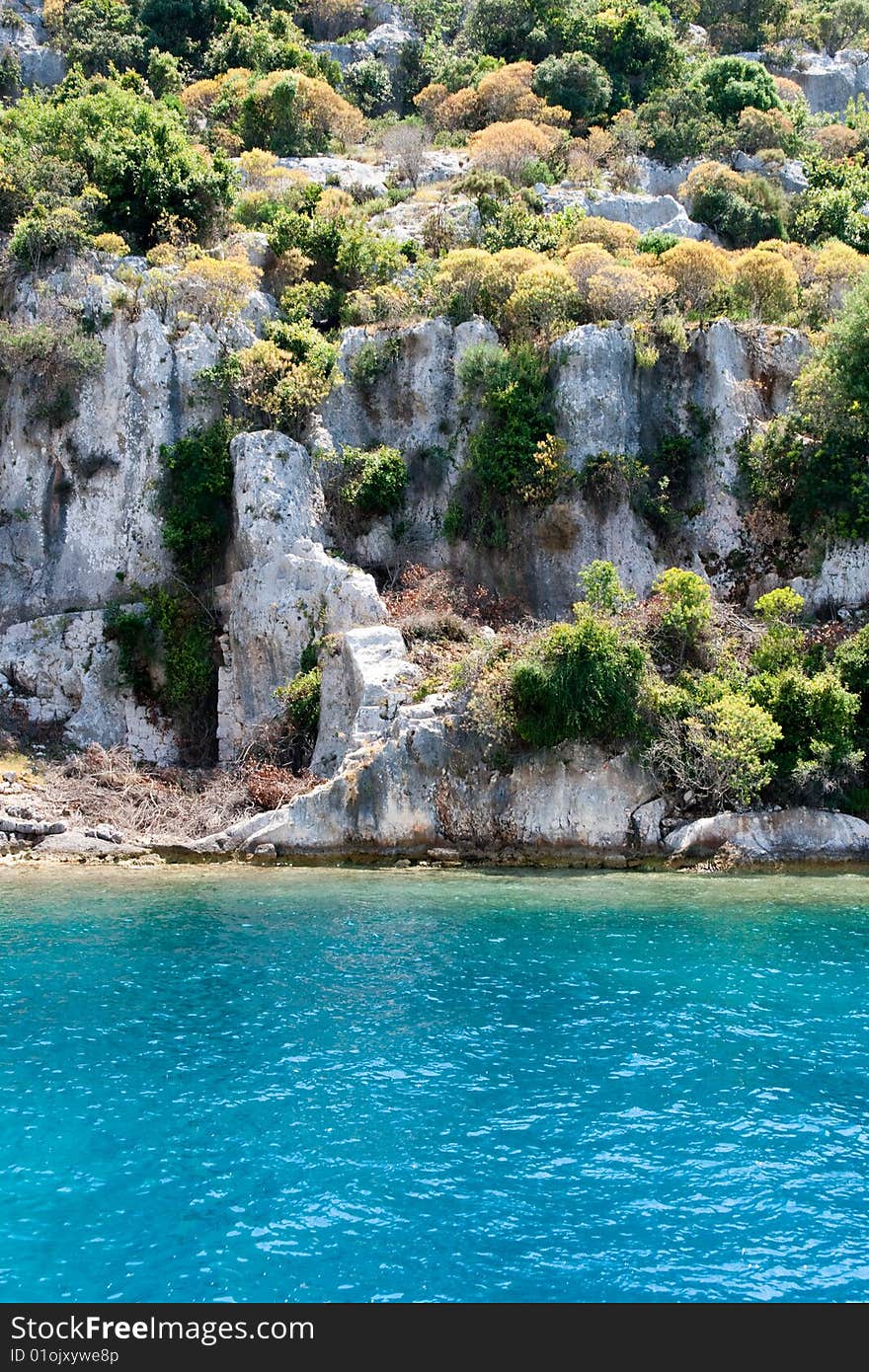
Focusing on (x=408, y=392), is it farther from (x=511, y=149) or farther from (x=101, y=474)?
(x=511, y=149)

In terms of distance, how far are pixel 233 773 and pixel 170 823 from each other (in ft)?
8.58

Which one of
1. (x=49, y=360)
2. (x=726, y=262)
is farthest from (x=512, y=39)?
(x=49, y=360)

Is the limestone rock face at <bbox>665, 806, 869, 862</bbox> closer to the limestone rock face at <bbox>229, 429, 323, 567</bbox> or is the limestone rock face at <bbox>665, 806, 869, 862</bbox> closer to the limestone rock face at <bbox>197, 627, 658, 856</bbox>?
the limestone rock face at <bbox>197, 627, 658, 856</bbox>

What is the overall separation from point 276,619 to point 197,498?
19.1ft

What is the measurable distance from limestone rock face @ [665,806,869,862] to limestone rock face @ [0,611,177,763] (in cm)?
1688

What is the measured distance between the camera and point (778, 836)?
27875 mm

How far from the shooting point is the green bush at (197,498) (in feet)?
118

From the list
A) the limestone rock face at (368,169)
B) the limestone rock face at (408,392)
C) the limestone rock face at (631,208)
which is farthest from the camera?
the limestone rock face at (368,169)

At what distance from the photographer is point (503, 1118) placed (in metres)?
12.1

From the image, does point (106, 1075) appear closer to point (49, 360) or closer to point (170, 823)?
point (170, 823)

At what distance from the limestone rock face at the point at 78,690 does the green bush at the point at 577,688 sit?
12.9 m

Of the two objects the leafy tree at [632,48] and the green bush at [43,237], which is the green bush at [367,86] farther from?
the green bush at [43,237]

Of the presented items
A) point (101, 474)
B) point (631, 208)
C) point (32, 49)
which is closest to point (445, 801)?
point (101, 474)

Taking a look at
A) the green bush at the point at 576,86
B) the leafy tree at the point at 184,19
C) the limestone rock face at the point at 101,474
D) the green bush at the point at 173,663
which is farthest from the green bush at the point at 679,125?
the green bush at the point at 173,663
